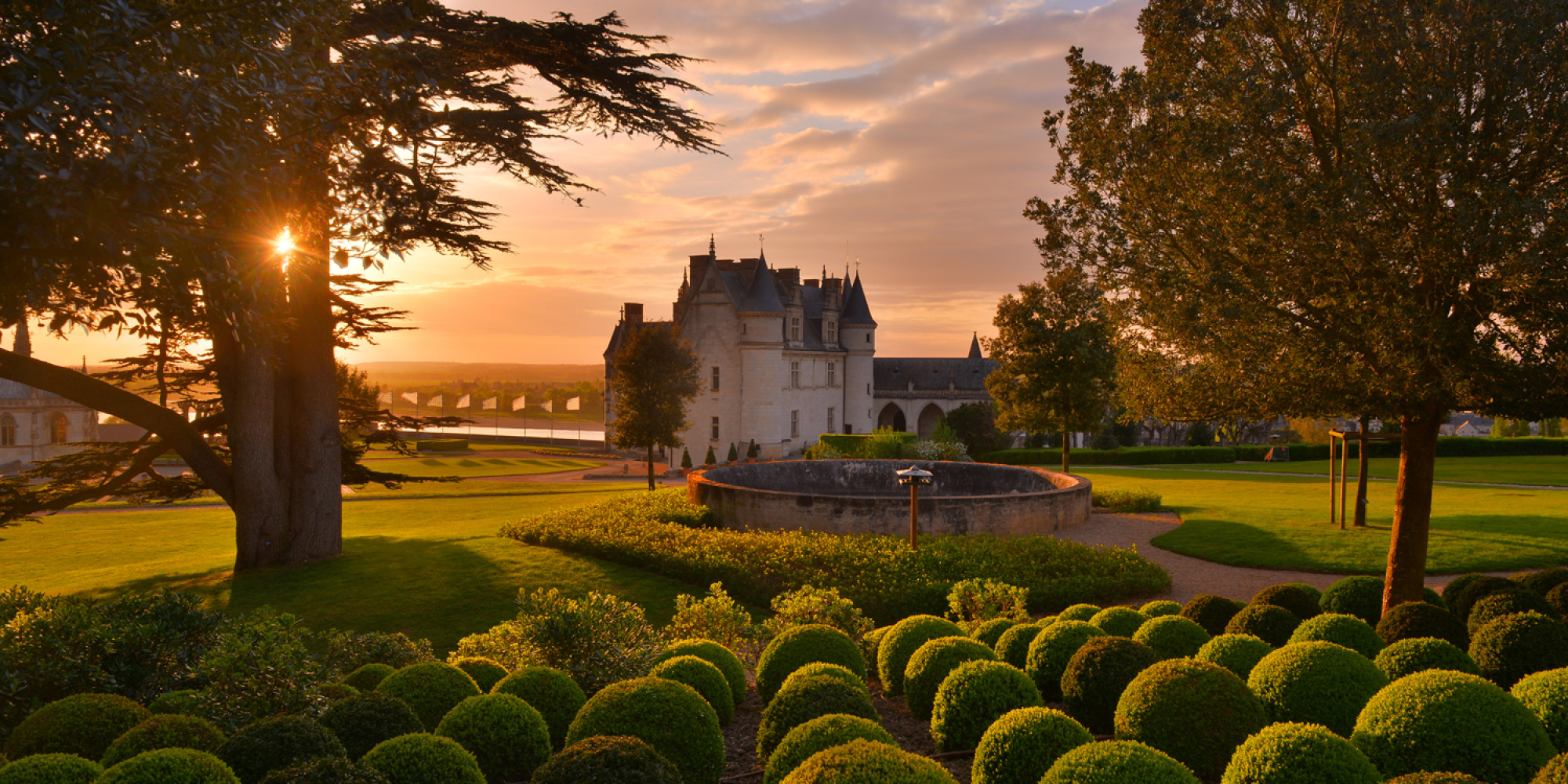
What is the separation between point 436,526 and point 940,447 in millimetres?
20796

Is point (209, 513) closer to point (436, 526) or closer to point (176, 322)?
point (436, 526)

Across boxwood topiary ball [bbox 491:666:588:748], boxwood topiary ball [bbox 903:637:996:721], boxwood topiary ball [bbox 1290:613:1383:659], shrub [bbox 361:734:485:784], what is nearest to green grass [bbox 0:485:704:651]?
boxwood topiary ball [bbox 491:666:588:748]

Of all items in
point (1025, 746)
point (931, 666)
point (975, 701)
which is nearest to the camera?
point (1025, 746)

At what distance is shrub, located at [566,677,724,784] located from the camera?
5.62m

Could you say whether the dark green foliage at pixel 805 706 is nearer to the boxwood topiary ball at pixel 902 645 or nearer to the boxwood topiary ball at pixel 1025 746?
the boxwood topiary ball at pixel 1025 746

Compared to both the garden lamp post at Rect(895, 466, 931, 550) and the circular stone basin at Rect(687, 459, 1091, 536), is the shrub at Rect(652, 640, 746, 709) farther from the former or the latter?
the circular stone basin at Rect(687, 459, 1091, 536)

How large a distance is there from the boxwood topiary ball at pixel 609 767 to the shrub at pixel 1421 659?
5.76m

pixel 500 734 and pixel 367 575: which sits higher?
pixel 500 734

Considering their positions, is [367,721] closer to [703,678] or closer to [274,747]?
[274,747]

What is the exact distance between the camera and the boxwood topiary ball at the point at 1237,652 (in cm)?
708

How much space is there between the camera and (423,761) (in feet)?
16.0

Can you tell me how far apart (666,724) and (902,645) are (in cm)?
316

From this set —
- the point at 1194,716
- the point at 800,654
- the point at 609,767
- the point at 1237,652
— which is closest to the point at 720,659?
the point at 800,654

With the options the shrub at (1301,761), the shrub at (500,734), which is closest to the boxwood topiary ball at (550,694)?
the shrub at (500,734)
